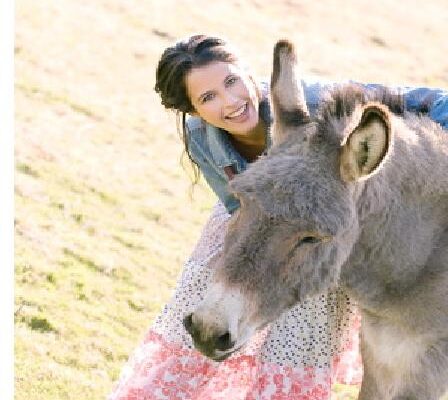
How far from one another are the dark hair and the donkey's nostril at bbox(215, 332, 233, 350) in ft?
4.90

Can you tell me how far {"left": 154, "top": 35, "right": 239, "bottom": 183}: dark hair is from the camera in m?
4.02

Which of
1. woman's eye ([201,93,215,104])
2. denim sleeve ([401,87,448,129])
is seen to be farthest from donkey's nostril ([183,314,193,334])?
denim sleeve ([401,87,448,129])

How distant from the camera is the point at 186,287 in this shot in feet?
13.7

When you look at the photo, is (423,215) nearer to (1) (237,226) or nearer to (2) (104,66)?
(1) (237,226)

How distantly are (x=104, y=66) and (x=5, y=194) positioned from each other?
8.31 m

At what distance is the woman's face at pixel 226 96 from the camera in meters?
3.92

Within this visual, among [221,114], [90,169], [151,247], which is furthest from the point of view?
[90,169]

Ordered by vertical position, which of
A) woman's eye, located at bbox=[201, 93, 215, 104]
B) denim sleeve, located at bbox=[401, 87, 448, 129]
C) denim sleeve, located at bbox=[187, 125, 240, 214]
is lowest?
denim sleeve, located at bbox=[187, 125, 240, 214]

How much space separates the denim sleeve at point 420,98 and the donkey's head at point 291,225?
0.62 m

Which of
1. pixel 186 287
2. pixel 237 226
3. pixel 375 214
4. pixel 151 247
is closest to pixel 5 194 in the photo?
pixel 186 287

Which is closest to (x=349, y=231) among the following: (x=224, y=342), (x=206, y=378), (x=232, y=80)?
(x=224, y=342)

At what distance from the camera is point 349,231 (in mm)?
3109

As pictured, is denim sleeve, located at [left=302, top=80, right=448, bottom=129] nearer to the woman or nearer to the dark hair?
the woman

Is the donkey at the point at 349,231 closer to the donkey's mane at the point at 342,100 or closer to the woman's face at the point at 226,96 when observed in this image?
the donkey's mane at the point at 342,100
